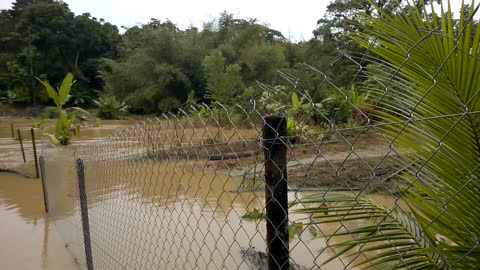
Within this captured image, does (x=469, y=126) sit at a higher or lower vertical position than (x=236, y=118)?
higher

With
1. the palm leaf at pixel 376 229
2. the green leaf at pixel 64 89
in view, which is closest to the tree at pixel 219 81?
the green leaf at pixel 64 89

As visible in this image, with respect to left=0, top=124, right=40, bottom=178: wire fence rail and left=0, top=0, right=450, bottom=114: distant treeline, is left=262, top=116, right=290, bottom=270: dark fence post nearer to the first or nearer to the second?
left=0, top=124, right=40, bottom=178: wire fence rail

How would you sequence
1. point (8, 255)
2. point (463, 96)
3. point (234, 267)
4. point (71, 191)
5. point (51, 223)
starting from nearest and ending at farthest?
point (463, 96)
point (234, 267)
point (8, 255)
point (51, 223)
point (71, 191)

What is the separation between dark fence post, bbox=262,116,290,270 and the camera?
1.26 metres

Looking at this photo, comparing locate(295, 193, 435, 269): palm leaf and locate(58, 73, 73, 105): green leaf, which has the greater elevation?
locate(58, 73, 73, 105): green leaf

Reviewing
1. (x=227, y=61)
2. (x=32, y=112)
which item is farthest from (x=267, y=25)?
(x=32, y=112)

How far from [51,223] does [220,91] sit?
12273 millimetres

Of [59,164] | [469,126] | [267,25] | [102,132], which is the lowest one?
[102,132]

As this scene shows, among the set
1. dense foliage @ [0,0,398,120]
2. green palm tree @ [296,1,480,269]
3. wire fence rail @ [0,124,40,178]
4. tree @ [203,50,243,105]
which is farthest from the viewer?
dense foliage @ [0,0,398,120]

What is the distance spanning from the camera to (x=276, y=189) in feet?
4.19

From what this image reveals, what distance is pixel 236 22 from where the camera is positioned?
1128 inches

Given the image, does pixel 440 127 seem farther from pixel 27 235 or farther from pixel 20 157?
pixel 20 157

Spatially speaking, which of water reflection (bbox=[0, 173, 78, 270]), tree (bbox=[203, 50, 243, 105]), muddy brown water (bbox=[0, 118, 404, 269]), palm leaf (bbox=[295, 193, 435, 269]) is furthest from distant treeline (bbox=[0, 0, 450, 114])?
palm leaf (bbox=[295, 193, 435, 269])

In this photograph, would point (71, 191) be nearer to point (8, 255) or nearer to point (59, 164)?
point (59, 164)
